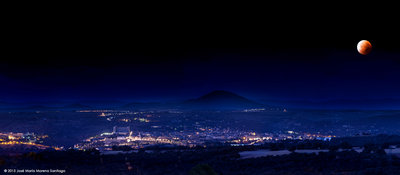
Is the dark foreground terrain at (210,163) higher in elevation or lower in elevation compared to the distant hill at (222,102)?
lower

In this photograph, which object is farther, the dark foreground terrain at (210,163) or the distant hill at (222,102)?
the distant hill at (222,102)

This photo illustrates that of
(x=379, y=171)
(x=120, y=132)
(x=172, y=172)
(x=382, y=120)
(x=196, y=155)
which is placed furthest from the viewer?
(x=382, y=120)

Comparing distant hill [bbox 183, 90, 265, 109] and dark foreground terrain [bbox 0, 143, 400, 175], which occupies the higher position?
distant hill [bbox 183, 90, 265, 109]

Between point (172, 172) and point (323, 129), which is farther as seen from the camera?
point (323, 129)

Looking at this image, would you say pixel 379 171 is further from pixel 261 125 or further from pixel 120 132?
pixel 261 125

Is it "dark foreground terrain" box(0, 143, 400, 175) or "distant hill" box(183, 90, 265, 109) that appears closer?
"dark foreground terrain" box(0, 143, 400, 175)

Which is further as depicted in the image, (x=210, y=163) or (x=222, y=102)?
(x=222, y=102)

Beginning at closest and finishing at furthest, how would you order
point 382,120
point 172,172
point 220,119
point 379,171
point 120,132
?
point 379,171 < point 172,172 < point 120,132 < point 382,120 < point 220,119

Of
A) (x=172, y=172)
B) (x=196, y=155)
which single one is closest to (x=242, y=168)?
(x=172, y=172)
